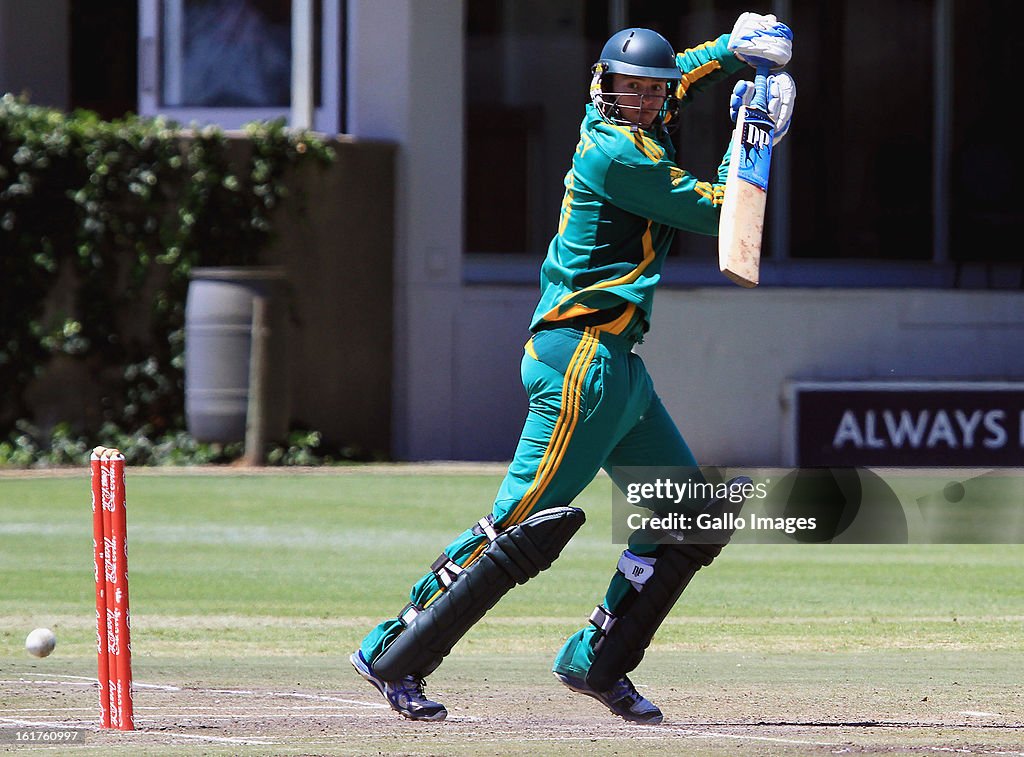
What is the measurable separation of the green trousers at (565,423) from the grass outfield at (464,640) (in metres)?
0.60

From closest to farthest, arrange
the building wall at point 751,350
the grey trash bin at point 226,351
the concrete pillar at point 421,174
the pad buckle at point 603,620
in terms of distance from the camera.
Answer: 1. the pad buckle at point 603,620
2. the grey trash bin at point 226,351
3. the building wall at point 751,350
4. the concrete pillar at point 421,174

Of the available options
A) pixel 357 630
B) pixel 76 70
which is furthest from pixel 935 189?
pixel 357 630

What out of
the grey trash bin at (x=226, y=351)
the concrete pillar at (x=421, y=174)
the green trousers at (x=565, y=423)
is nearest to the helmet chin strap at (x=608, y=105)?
the green trousers at (x=565, y=423)

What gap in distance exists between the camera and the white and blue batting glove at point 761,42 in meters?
6.06

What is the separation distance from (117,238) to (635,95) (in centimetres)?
1130

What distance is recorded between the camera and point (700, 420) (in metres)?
17.0

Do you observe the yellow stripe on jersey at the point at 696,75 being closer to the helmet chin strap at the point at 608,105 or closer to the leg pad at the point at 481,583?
the helmet chin strap at the point at 608,105

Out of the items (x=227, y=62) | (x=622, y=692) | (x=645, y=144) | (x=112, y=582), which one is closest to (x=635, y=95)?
(x=645, y=144)

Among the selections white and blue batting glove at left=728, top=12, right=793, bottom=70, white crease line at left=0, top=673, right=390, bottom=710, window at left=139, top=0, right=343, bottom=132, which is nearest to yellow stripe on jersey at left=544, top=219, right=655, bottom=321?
white and blue batting glove at left=728, top=12, right=793, bottom=70

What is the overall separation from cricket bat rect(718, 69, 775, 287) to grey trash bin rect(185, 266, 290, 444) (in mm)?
10588

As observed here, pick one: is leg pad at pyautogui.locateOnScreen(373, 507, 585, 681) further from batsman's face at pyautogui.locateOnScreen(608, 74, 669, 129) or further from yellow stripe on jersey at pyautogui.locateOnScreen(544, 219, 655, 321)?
batsman's face at pyautogui.locateOnScreen(608, 74, 669, 129)

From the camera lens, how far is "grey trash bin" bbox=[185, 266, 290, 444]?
1620 cm

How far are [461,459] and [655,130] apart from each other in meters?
11.5

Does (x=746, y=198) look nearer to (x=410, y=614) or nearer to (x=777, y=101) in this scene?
(x=777, y=101)
